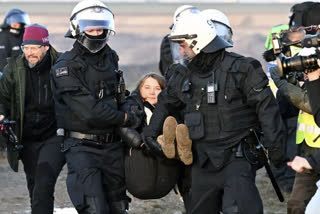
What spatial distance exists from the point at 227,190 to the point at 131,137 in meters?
1.04

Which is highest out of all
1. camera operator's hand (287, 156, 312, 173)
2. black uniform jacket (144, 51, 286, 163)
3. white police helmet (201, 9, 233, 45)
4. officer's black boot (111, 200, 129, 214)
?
white police helmet (201, 9, 233, 45)

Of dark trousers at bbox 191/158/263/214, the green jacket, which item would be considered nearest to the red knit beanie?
the green jacket

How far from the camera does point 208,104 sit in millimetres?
5895

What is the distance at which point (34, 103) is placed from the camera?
719cm

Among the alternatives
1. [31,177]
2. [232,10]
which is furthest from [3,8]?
[31,177]

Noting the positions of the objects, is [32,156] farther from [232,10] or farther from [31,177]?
[232,10]

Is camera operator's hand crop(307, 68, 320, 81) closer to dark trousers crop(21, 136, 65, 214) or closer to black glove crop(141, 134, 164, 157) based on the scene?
black glove crop(141, 134, 164, 157)

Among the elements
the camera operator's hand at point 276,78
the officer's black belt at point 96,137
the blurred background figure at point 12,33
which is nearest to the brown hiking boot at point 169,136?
the officer's black belt at point 96,137

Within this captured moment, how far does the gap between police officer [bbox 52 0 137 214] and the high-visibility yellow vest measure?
4.74ft

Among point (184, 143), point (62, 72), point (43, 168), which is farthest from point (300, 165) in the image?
point (43, 168)

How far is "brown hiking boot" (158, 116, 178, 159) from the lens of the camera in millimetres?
6078

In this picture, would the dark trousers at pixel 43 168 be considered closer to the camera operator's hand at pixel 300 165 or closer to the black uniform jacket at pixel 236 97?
the black uniform jacket at pixel 236 97

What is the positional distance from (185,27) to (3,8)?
20371 mm

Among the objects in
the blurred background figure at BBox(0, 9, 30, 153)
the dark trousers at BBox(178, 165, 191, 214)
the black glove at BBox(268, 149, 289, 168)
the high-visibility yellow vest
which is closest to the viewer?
the black glove at BBox(268, 149, 289, 168)
